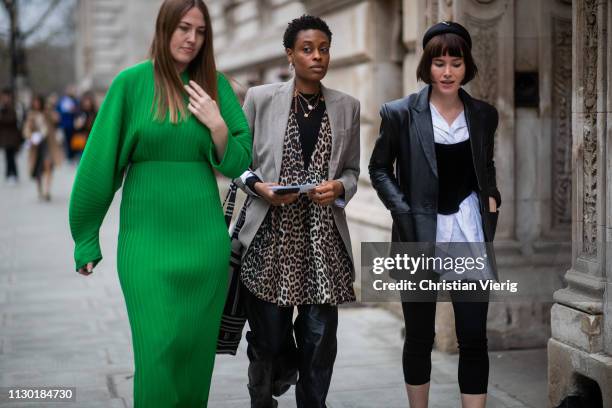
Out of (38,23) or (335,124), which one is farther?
(38,23)

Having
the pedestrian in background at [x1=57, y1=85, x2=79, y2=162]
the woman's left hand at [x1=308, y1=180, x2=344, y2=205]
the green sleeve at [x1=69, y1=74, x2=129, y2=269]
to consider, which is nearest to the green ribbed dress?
the green sleeve at [x1=69, y1=74, x2=129, y2=269]

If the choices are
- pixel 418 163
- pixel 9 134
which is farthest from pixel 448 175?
pixel 9 134

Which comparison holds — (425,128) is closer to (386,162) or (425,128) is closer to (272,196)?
(386,162)

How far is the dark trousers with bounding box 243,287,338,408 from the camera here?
4645 mm

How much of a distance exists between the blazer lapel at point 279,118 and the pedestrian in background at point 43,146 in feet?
43.8

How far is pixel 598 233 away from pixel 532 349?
2.02 meters

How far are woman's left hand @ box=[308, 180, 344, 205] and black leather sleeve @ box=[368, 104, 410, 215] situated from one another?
197 millimetres

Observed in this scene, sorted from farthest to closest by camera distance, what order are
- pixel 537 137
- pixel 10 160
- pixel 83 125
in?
1. pixel 83 125
2. pixel 10 160
3. pixel 537 137

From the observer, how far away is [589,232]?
16.1 feet

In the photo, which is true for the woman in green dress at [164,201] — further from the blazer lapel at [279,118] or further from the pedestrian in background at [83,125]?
the pedestrian in background at [83,125]

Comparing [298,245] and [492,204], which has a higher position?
[492,204]

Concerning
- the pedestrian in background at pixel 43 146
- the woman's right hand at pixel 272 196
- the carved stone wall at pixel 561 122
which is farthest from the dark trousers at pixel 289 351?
the pedestrian in background at pixel 43 146

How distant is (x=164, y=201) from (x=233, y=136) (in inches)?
16.9

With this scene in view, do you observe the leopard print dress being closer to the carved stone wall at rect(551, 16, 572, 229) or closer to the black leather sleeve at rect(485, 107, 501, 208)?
the black leather sleeve at rect(485, 107, 501, 208)
